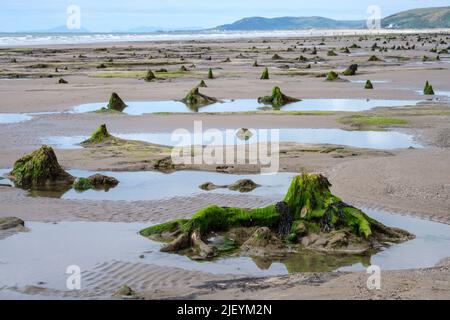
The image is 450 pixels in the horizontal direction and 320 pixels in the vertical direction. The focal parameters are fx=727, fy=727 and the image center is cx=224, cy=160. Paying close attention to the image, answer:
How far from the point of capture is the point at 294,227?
9703mm

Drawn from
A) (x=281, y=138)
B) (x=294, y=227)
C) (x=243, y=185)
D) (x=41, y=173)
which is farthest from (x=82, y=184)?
(x=281, y=138)

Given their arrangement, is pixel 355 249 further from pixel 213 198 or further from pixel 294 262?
pixel 213 198

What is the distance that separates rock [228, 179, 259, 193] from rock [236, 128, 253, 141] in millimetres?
4903

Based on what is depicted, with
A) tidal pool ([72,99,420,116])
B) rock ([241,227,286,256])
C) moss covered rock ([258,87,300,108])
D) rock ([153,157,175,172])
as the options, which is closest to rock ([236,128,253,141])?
rock ([153,157,175,172])

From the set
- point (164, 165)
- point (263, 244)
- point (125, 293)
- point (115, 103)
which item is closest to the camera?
point (125, 293)

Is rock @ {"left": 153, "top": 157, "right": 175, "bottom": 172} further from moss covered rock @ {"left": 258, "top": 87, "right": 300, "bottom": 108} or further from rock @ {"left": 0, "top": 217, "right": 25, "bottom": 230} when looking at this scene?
moss covered rock @ {"left": 258, "top": 87, "right": 300, "bottom": 108}

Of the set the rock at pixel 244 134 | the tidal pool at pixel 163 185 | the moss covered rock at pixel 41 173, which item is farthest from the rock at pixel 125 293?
the rock at pixel 244 134

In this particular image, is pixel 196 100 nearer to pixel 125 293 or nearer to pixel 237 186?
pixel 237 186

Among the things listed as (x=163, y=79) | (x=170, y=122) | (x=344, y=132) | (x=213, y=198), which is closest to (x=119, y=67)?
(x=163, y=79)

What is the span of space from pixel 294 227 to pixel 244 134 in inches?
352

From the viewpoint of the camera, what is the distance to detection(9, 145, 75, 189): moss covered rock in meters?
13.3

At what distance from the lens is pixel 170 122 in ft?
69.8

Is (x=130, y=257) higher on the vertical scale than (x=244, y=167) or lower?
lower

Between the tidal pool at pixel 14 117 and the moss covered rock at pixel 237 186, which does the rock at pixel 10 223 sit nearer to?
the moss covered rock at pixel 237 186
